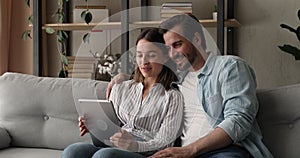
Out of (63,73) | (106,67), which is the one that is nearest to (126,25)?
(106,67)

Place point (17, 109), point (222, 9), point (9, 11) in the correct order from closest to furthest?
point (17, 109)
point (222, 9)
point (9, 11)

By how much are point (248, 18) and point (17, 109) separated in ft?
5.43

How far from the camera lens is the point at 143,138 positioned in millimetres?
1945

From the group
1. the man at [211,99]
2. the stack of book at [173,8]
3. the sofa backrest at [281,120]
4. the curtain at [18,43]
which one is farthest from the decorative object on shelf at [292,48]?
the curtain at [18,43]

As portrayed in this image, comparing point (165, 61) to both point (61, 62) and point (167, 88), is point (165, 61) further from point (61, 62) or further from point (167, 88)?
point (61, 62)

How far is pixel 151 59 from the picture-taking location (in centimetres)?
202

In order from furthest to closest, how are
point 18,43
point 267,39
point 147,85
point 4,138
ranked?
point 18,43, point 267,39, point 4,138, point 147,85

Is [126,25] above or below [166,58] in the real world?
above

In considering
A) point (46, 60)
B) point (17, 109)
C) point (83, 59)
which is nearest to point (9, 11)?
point (46, 60)

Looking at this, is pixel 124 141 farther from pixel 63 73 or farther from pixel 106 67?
pixel 63 73

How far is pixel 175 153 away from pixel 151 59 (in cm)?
47

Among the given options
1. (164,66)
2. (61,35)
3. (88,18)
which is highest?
(88,18)

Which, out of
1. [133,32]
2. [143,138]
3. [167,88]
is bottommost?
A: [143,138]

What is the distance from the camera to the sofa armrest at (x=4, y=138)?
2.32m
